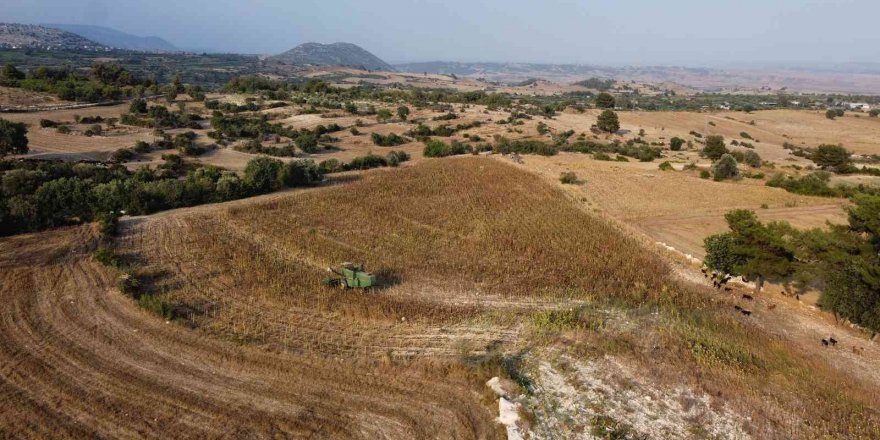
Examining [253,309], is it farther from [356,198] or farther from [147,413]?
[356,198]

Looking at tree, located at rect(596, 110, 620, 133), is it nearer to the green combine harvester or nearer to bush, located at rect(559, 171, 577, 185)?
bush, located at rect(559, 171, 577, 185)

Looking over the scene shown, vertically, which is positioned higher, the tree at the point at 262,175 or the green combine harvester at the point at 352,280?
the tree at the point at 262,175

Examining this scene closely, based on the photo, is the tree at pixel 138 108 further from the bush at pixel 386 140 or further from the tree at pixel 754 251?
the tree at pixel 754 251

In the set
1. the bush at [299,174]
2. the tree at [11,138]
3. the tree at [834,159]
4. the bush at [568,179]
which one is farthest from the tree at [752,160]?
the tree at [11,138]

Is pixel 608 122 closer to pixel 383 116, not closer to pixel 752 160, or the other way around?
pixel 752 160

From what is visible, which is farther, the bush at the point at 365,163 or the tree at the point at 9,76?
the tree at the point at 9,76

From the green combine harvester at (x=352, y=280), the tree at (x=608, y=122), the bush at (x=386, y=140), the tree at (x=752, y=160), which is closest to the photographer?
the green combine harvester at (x=352, y=280)

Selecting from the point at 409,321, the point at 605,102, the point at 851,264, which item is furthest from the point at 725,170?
the point at 605,102
